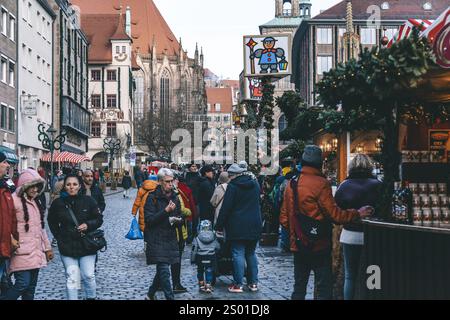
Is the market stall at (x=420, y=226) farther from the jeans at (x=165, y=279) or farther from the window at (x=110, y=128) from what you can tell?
the window at (x=110, y=128)

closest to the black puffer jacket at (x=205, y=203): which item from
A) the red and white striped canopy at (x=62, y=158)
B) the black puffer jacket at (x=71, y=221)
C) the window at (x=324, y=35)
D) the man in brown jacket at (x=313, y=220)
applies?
the black puffer jacket at (x=71, y=221)

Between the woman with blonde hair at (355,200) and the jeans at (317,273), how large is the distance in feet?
1.43

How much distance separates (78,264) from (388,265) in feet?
10.5

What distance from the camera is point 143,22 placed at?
117875 millimetres

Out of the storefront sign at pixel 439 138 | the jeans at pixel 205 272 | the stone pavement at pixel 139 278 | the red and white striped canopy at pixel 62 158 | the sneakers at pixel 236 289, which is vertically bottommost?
the stone pavement at pixel 139 278

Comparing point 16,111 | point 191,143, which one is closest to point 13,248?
point 16,111

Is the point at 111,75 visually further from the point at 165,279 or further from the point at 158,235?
the point at 165,279

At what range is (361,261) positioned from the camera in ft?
25.6

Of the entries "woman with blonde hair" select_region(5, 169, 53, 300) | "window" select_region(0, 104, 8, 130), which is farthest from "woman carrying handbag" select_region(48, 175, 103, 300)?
"window" select_region(0, 104, 8, 130)

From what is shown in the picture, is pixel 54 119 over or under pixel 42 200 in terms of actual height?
over

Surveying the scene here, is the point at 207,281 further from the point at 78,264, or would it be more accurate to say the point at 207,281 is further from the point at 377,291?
the point at 377,291

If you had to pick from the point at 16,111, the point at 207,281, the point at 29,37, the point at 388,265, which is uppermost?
the point at 29,37

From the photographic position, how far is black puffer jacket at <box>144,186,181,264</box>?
29.0 ft

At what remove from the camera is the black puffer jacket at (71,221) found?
806 centimetres
